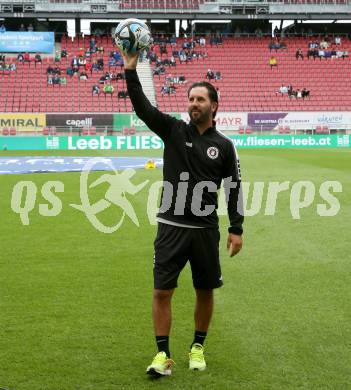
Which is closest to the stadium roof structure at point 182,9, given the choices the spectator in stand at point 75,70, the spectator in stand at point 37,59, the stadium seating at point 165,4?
the stadium seating at point 165,4

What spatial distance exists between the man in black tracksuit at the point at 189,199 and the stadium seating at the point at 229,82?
3660 cm

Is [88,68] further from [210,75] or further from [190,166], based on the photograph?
[190,166]

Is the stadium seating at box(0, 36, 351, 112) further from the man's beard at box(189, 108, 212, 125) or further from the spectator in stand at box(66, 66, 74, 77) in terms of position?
the man's beard at box(189, 108, 212, 125)

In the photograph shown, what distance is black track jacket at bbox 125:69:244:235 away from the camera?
14.3 feet

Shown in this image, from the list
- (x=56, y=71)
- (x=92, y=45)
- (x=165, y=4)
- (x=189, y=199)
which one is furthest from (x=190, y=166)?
(x=165, y=4)

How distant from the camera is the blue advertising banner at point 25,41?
46375mm

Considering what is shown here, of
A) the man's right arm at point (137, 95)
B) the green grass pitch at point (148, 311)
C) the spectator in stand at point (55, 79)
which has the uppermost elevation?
the man's right arm at point (137, 95)

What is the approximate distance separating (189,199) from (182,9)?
157ft

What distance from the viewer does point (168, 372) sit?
4348 mm

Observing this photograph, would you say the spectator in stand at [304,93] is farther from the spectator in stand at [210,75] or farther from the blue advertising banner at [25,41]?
the blue advertising banner at [25,41]

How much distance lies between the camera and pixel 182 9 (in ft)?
164

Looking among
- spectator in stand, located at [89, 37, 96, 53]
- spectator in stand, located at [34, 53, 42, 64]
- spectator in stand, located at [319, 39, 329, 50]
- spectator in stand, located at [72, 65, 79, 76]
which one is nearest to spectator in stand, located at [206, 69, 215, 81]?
spectator in stand, located at [89, 37, 96, 53]

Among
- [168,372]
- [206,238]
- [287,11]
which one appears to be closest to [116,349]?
[168,372]

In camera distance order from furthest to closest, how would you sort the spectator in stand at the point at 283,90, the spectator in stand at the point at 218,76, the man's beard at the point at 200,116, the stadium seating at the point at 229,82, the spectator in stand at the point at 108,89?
the spectator in stand at the point at 218,76 < the spectator in stand at the point at 283,90 < the spectator in stand at the point at 108,89 < the stadium seating at the point at 229,82 < the man's beard at the point at 200,116
